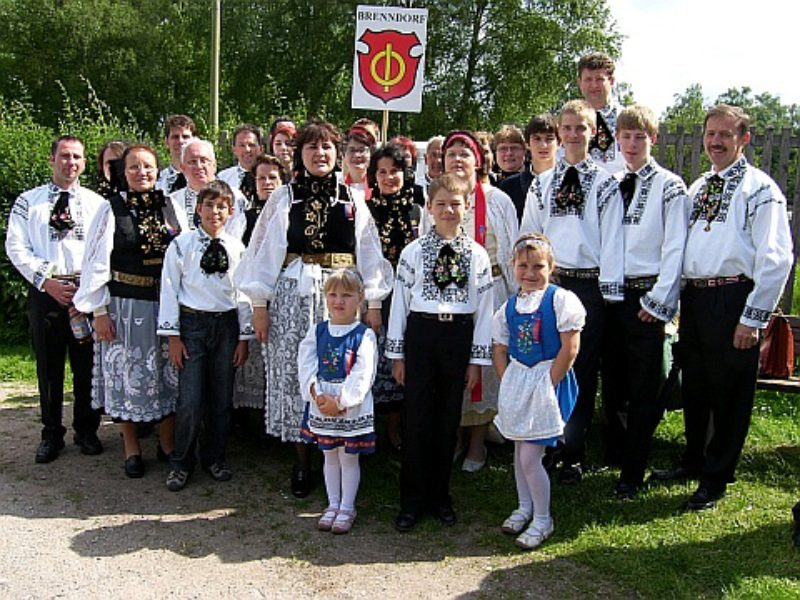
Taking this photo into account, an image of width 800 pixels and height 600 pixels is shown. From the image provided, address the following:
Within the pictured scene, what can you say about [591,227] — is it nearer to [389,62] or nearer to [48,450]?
[389,62]

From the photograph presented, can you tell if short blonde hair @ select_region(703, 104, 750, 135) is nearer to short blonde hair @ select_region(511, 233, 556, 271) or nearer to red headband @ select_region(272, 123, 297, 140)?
short blonde hair @ select_region(511, 233, 556, 271)

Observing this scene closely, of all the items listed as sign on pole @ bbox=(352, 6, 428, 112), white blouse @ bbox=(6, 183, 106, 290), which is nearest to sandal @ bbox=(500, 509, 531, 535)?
white blouse @ bbox=(6, 183, 106, 290)

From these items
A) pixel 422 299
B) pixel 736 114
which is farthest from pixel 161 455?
pixel 736 114

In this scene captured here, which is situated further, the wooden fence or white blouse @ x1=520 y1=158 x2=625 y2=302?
the wooden fence

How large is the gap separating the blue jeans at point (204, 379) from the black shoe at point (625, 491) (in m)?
2.31

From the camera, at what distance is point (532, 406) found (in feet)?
13.1

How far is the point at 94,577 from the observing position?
12.2 feet

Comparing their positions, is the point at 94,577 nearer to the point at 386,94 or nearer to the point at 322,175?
the point at 322,175

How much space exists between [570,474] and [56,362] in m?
3.36

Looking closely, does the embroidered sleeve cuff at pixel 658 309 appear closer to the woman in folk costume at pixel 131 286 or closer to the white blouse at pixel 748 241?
the white blouse at pixel 748 241

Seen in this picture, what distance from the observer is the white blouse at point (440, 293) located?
4164 millimetres

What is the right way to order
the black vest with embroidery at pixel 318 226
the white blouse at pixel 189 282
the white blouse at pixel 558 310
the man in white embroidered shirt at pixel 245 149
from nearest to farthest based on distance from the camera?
the white blouse at pixel 558 310, the black vest with embroidery at pixel 318 226, the white blouse at pixel 189 282, the man in white embroidered shirt at pixel 245 149

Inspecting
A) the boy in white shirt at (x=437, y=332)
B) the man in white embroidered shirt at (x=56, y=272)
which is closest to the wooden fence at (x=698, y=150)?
the boy in white shirt at (x=437, y=332)

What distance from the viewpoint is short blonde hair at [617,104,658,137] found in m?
4.36
